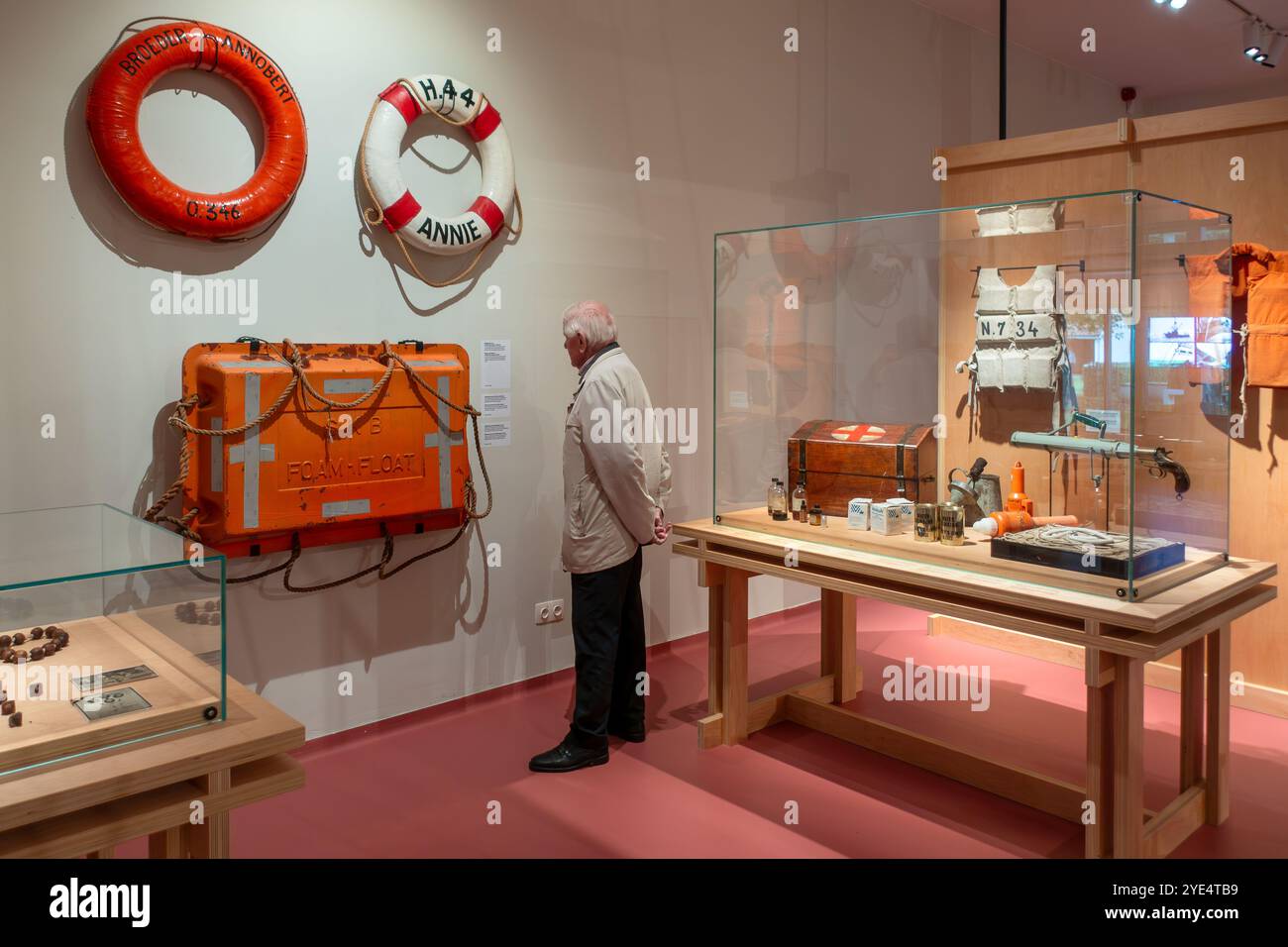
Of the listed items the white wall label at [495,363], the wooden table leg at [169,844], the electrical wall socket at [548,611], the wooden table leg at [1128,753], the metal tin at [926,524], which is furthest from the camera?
the electrical wall socket at [548,611]

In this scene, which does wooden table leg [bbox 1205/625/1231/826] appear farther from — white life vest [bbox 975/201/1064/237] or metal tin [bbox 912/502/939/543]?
white life vest [bbox 975/201/1064/237]

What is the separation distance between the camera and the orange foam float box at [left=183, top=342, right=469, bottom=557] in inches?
127

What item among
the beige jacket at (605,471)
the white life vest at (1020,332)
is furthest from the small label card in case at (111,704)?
the white life vest at (1020,332)

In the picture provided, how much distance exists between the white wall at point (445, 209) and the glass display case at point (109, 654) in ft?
5.02

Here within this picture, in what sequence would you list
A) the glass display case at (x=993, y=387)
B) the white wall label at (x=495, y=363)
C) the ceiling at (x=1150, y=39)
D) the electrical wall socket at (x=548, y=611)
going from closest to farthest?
the glass display case at (x=993, y=387) → the white wall label at (x=495, y=363) → the electrical wall socket at (x=548, y=611) → the ceiling at (x=1150, y=39)

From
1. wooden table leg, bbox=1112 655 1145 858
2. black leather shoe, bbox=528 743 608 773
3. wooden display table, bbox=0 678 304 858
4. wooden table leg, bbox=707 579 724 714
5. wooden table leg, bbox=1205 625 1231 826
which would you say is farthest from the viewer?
wooden table leg, bbox=707 579 724 714

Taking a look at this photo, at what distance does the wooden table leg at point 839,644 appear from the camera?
Answer: 13.6 feet

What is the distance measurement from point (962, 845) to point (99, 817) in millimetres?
2286

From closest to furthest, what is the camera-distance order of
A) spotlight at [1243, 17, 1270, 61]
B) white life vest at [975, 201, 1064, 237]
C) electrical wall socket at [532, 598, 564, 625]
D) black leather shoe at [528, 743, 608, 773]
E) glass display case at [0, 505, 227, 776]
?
glass display case at [0, 505, 227, 776], white life vest at [975, 201, 1064, 237], black leather shoe at [528, 743, 608, 773], electrical wall socket at [532, 598, 564, 625], spotlight at [1243, 17, 1270, 61]

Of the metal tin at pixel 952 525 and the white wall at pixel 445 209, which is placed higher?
the white wall at pixel 445 209

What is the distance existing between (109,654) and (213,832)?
0.36 metres

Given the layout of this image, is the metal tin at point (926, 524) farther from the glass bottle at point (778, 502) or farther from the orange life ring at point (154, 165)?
the orange life ring at point (154, 165)

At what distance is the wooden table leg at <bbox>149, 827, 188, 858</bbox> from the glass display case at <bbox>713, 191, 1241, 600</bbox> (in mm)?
2116

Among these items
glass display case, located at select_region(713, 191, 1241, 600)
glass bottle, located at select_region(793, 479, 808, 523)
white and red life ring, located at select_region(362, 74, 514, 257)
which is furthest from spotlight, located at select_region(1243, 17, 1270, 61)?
white and red life ring, located at select_region(362, 74, 514, 257)
